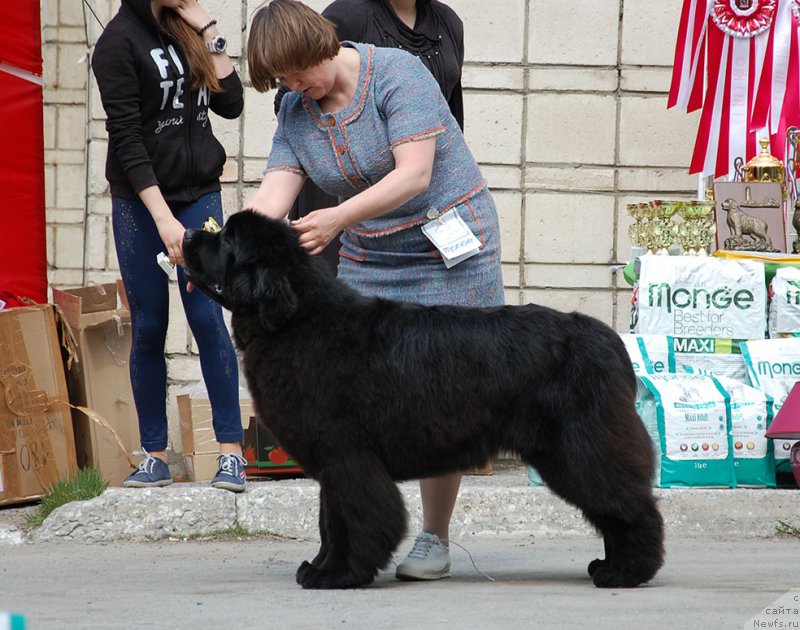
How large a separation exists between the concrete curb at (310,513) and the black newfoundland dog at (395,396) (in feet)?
4.24

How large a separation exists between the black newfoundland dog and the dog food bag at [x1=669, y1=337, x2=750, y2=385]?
6.50 feet

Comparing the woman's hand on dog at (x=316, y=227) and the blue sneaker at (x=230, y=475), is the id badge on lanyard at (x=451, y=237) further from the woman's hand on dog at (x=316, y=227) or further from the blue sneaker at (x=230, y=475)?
the blue sneaker at (x=230, y=475)

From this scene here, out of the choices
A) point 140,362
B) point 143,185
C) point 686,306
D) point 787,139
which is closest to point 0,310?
point 140,362

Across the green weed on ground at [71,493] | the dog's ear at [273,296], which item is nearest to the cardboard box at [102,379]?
the green weed on ground at [71,493]

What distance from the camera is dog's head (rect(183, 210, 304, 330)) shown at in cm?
337

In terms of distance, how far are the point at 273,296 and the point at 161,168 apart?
4.86ft

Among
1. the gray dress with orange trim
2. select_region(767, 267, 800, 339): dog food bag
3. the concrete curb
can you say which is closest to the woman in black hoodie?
the concrete curb

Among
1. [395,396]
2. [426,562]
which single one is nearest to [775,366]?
[426,562]

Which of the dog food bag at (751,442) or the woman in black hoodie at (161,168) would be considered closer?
the woman in black hoodie at (161,168)

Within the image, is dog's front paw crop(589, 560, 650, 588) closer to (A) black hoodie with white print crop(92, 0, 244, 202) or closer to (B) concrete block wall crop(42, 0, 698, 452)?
(A) black hoodie with white print crop(92, 0, 244, 202)

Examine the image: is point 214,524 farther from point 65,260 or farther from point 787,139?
point 787,139

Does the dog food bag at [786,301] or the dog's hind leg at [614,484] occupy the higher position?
the dog food bag at [786,301]

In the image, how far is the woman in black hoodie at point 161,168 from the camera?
456cm

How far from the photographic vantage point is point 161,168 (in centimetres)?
462
